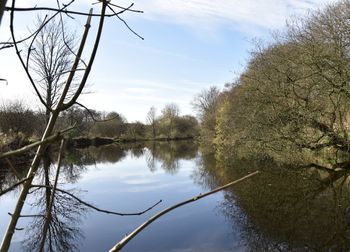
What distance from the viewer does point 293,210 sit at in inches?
409

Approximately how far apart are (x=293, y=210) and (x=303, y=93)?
659 centimetres

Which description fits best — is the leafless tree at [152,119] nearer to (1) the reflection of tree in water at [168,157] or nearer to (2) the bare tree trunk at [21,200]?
(1) the reflection of tree in water at [168,157]

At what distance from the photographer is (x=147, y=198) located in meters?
Answer: 13.4

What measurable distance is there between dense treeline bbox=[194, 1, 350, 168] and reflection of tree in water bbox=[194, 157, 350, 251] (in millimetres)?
1334

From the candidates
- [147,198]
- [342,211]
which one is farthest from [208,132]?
[342,211]

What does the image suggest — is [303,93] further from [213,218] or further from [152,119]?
[152,119]

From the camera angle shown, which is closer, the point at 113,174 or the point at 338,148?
the point at 338,148

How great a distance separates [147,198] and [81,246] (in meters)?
5.18

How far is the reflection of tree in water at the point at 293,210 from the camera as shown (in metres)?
8.03

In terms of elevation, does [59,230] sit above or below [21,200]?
below

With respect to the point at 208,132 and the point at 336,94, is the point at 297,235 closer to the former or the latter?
the point at 336,94

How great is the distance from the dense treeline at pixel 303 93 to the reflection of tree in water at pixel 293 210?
1.33 metres

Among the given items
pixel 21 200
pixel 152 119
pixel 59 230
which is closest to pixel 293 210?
pixel 59 230

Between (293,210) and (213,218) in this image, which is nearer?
(293,210)
